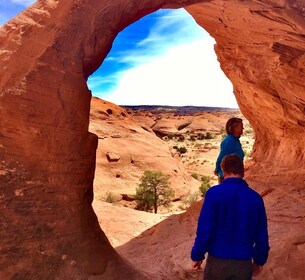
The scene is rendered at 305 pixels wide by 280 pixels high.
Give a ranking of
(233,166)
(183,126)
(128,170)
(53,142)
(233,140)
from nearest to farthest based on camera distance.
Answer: (233,166) < (53,142) < (233,140) < (128,170) < (183,126)

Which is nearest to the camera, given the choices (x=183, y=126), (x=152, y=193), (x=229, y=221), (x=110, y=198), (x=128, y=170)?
(x=229, y=221)

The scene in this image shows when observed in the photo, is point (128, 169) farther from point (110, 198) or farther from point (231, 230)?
point (231, 230)

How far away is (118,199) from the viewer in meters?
15.9

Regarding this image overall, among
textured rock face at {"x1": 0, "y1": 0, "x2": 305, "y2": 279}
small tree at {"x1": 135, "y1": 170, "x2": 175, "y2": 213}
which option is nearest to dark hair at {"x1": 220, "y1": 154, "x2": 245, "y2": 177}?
textured rock face at {"x1": 0, "y1": 0, "x2": 305, "y2": 279}

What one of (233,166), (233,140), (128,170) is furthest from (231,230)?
(128,170)

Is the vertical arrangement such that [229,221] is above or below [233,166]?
below

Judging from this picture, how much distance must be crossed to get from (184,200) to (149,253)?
9.56 meters

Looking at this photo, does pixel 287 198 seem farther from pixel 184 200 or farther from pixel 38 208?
pixel 184 200

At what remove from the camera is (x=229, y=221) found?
3012 millimetres


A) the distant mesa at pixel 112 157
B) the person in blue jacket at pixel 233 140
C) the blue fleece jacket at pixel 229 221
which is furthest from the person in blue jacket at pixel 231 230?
the distant mesa at pixel 112 157

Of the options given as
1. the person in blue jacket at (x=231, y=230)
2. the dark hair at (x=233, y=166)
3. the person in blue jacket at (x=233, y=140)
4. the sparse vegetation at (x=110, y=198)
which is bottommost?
the sparse vegetation at (x=110, y=198)

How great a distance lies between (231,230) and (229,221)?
0.25ft

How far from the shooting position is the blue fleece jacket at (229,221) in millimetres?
3012

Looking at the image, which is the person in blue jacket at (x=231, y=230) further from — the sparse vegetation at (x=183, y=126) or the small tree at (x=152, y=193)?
the sparse vegetation at (x=183, y=126)
